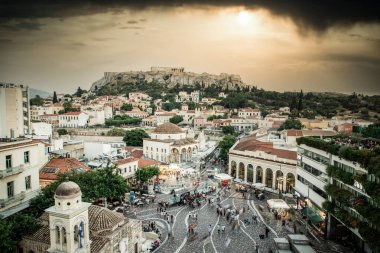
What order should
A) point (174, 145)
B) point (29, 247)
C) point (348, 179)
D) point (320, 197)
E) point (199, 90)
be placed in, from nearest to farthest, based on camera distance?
point (29, 247)
point (348, 179)
point (320, 197)
point (174, 145)
point (199, 90)

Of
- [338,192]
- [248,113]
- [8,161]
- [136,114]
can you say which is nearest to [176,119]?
[136,114]

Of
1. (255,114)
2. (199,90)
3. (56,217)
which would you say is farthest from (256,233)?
(199,90)

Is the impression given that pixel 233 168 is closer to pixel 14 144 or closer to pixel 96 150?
pixel 96 150

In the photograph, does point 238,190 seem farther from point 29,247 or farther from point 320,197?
point 29,247

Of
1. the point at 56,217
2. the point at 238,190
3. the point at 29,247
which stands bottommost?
the point at 238,190

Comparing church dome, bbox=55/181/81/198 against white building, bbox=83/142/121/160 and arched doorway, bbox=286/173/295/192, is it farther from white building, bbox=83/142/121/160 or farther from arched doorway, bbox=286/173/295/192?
white building, bbox=83/142/121/160

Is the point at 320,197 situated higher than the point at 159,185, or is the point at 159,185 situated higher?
the point at 320,197

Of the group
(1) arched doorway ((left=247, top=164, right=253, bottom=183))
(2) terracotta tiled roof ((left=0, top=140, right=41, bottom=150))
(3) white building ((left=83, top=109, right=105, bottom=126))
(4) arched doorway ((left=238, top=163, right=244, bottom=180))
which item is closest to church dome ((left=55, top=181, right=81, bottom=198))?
(2) terracotta tiled roof ((left=0, top=140, right=41, bottom=150))
